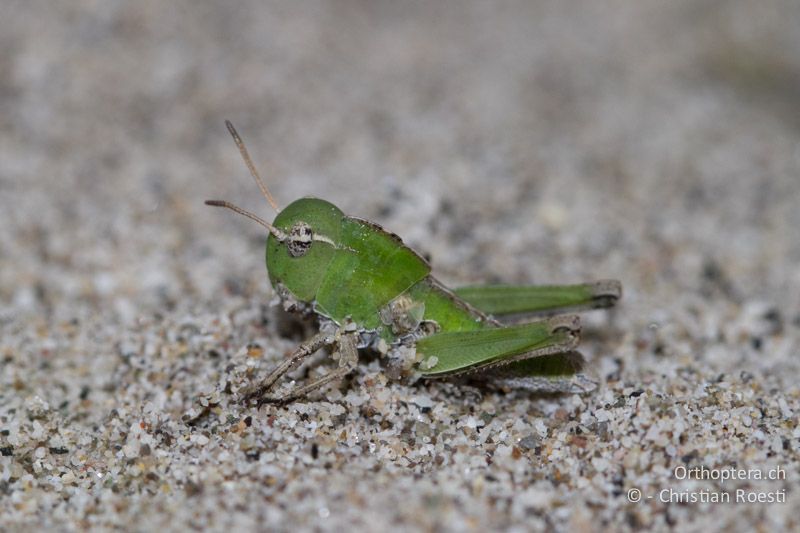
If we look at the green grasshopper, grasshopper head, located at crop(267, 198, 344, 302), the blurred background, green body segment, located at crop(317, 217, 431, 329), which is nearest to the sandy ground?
the blurred background

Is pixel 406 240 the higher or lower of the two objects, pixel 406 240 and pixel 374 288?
the higher

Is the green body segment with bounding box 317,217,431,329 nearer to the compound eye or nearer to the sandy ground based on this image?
the compound eye

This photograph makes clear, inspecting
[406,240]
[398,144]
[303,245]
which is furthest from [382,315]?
[398,144]

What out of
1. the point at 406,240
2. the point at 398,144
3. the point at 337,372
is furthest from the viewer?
the point at 398,144

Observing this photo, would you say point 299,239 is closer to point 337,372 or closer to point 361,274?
point 361,274

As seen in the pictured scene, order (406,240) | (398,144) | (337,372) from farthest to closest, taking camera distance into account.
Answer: (398,144) → (406,240) → (337,372)

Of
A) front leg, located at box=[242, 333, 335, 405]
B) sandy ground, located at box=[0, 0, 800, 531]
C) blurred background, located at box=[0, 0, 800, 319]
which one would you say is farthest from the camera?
blurred background, located at box=[0, 0, 800, 319]

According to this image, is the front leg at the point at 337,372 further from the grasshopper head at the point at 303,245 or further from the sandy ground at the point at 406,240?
the grasshopper head at the point at 303,245
